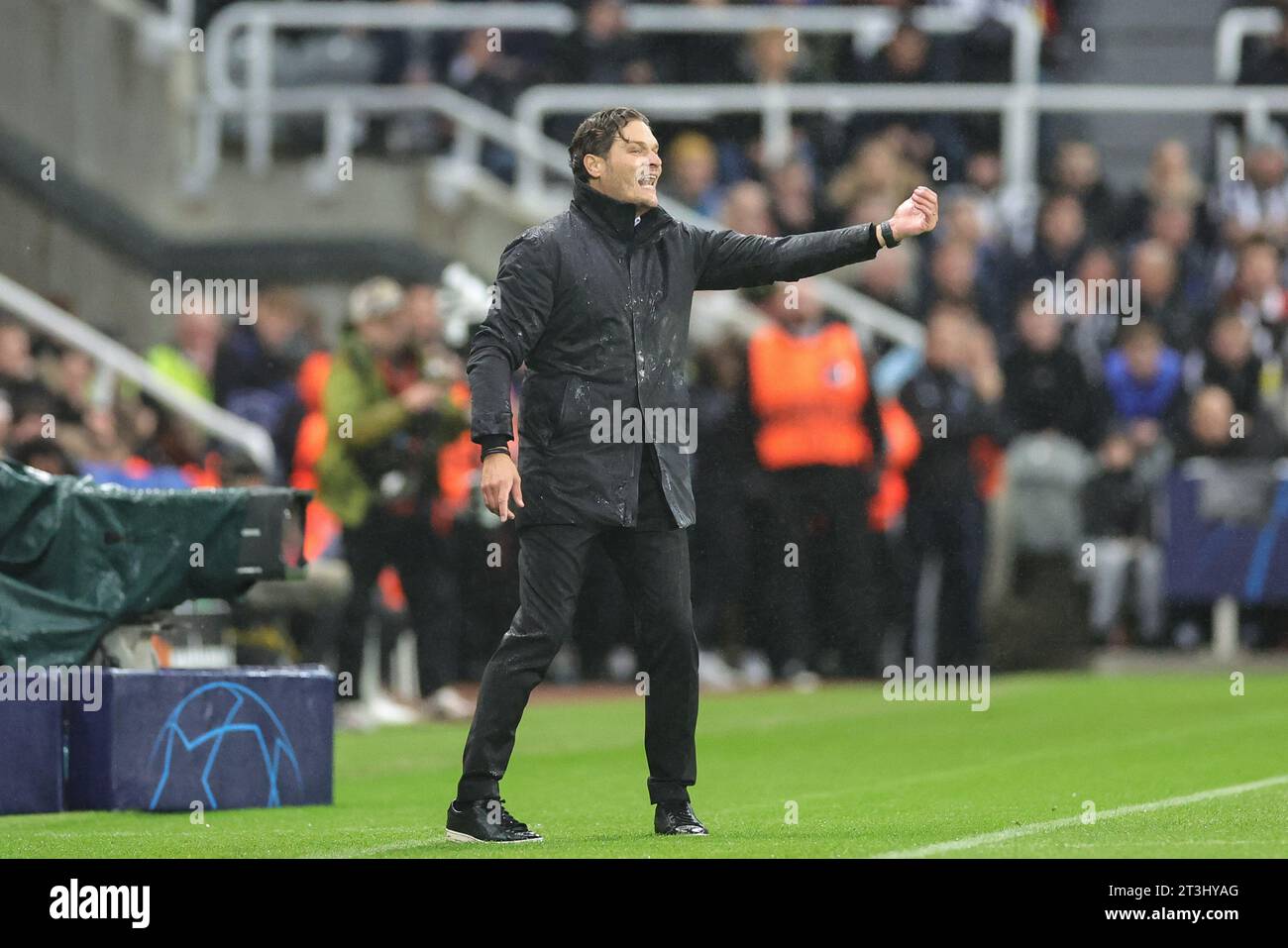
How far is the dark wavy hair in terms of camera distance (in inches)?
356

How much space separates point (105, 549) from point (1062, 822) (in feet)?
13.0

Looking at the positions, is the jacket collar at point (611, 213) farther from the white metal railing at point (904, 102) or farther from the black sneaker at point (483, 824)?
the white metal railing at point (904, 102)

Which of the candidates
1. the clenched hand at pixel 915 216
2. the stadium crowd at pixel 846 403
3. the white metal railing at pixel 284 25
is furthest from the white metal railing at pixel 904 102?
the clenched hand at pixel 915 216

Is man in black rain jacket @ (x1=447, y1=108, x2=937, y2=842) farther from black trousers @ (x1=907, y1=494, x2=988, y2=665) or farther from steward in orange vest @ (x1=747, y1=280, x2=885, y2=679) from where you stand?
black trousers @ (x1=907, y1=494, x2=988, y2=665)

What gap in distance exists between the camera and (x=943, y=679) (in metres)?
17.7

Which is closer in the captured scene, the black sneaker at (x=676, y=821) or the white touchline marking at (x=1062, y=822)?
the white touchline marking at (x=1062, y=822)

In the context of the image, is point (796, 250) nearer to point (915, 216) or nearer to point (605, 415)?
point (915, 216)

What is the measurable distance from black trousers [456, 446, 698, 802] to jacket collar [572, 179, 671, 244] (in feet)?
2.43

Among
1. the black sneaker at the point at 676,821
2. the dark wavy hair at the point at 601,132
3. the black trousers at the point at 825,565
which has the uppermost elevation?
the dark wavy hair at the point at 601,132

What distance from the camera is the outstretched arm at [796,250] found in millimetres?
8898

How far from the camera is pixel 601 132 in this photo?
9.06 meters

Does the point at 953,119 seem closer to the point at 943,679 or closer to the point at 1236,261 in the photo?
the point at 1236,261

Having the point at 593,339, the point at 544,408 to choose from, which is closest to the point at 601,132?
the point at 593,339

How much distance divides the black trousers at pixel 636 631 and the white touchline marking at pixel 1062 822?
103 cm
